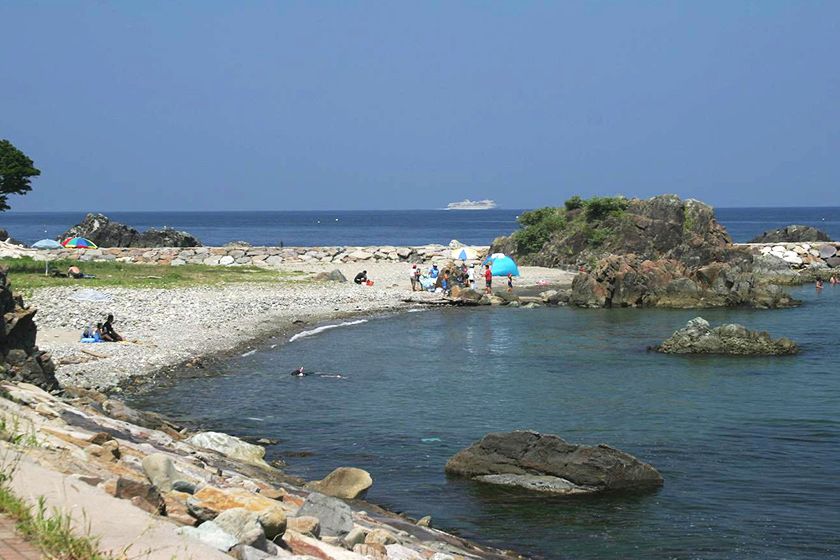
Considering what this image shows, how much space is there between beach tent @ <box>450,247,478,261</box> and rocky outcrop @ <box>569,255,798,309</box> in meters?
22.6

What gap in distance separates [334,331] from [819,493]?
2363 cm

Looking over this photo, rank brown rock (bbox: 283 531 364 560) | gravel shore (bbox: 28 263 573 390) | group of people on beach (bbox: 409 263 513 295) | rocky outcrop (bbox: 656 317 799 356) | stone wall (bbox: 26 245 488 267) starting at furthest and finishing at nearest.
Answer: stone wall (bbox: 26 245 488 267)
group of people on beach (bbox: 409 263 513 295)
rocky outcrop (bbox: 656 317 799 356)
gravel shore (bbox: 28 263 573 390)
brown rock (bbox: 283 531 364 560)

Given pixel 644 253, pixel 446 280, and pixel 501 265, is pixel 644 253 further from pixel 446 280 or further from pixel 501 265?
pixel 446 280

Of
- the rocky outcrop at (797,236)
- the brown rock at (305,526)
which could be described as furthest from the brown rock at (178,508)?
the rocky outcrop at (797,236)

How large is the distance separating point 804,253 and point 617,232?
58.1 feet

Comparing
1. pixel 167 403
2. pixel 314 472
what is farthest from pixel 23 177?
pixel 314 472

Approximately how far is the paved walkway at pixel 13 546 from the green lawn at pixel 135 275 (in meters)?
34.5

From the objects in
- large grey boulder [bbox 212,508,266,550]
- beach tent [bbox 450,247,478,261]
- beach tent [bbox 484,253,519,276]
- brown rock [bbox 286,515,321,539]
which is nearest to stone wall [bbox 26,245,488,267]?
beach tent [bbox 450,247,478,261]

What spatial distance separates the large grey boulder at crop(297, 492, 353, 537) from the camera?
11.0m

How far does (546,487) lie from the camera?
55.8 ft

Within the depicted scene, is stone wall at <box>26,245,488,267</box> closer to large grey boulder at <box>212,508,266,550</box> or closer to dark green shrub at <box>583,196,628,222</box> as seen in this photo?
dark green shrub at <box>583,196,628,222</box>

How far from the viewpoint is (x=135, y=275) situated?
172ft

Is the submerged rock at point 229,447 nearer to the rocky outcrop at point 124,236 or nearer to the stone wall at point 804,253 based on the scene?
the stone wall at point 804,253

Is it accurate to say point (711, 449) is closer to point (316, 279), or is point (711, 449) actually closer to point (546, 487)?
point (546, 487)
